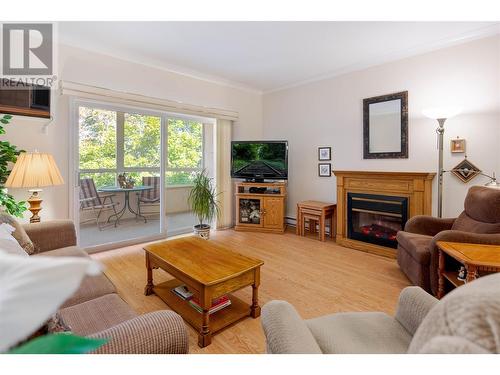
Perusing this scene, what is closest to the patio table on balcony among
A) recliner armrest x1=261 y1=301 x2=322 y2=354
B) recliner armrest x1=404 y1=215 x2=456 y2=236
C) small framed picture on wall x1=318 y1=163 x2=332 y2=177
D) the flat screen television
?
the flat screen television

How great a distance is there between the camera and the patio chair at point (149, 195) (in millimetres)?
3721

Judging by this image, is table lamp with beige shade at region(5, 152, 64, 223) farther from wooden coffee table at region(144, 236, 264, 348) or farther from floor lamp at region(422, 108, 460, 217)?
floor lamp at region(422, 108, 460, 217)

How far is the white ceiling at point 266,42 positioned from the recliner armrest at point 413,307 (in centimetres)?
252

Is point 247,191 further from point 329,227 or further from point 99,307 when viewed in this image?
point 99,307

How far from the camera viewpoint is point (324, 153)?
414 centimetres

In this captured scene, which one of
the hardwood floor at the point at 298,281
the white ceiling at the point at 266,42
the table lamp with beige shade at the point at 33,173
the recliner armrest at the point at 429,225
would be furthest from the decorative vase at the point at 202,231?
the recliner armrest at the point at 429,225

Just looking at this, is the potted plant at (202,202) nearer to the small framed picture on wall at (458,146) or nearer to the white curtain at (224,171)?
the white curtain at (224,171)

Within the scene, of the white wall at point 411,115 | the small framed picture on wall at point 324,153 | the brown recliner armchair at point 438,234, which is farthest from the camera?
the small framed picture on wall at point 324,153

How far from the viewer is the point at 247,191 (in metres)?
4.62

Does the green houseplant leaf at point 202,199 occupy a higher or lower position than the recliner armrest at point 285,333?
higher

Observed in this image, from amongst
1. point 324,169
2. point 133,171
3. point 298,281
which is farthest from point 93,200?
point 324,169

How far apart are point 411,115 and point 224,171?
2877 mm

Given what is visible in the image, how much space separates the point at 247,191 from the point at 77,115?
273 cm
